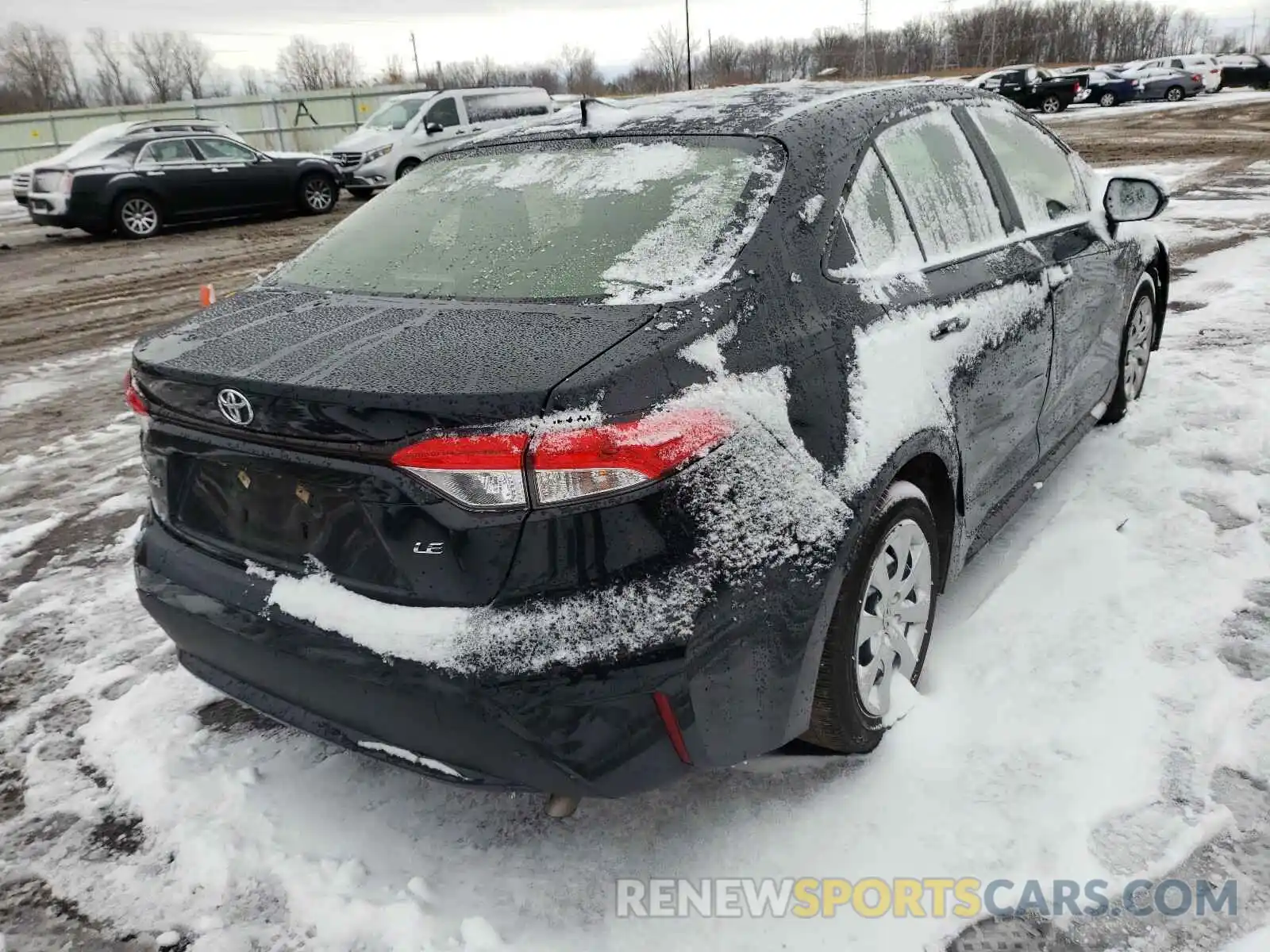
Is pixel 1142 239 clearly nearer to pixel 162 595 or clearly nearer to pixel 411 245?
pixel 411 245

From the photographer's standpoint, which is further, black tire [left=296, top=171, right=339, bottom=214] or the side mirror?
black tire [left=296, top=171, right=339, bottom=214]

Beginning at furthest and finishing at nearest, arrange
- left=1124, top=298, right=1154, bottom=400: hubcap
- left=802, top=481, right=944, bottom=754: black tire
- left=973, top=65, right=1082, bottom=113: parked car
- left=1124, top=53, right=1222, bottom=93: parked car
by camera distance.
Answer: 1. left=1124, top=53, right=1222, bottom=93: parked car
2. left=973, top=65, right=1082, bottom=113: parked car
3. left=1124, top=298, right=1154, bottom=400: hubcap
4. left=802, top=481, right=944, bottom=754: black tire

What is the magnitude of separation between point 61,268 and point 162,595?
11.8 m

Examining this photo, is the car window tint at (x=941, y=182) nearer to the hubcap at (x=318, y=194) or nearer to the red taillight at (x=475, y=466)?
the red taillight at (x=475, y=466)

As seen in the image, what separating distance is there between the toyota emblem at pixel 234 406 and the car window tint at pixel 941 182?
1.87 metres

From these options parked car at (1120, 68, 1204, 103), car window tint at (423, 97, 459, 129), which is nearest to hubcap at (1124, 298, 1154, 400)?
car window tint at (423, 97, 459, 129)

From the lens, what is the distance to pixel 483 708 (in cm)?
190

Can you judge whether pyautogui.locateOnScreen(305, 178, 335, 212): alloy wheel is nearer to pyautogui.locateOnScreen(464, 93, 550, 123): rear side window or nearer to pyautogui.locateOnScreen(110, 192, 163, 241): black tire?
pyautogui.locateOnScreen(110, 192, 163, 241): black tire

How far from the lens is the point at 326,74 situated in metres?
102

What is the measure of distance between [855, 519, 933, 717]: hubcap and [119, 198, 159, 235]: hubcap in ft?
48.8

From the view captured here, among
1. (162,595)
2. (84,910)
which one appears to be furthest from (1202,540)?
(84,910)

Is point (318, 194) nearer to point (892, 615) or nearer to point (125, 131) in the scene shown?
point (125, 131)

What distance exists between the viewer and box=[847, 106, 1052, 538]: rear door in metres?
2.64

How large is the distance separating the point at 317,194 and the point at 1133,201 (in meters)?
15.0
